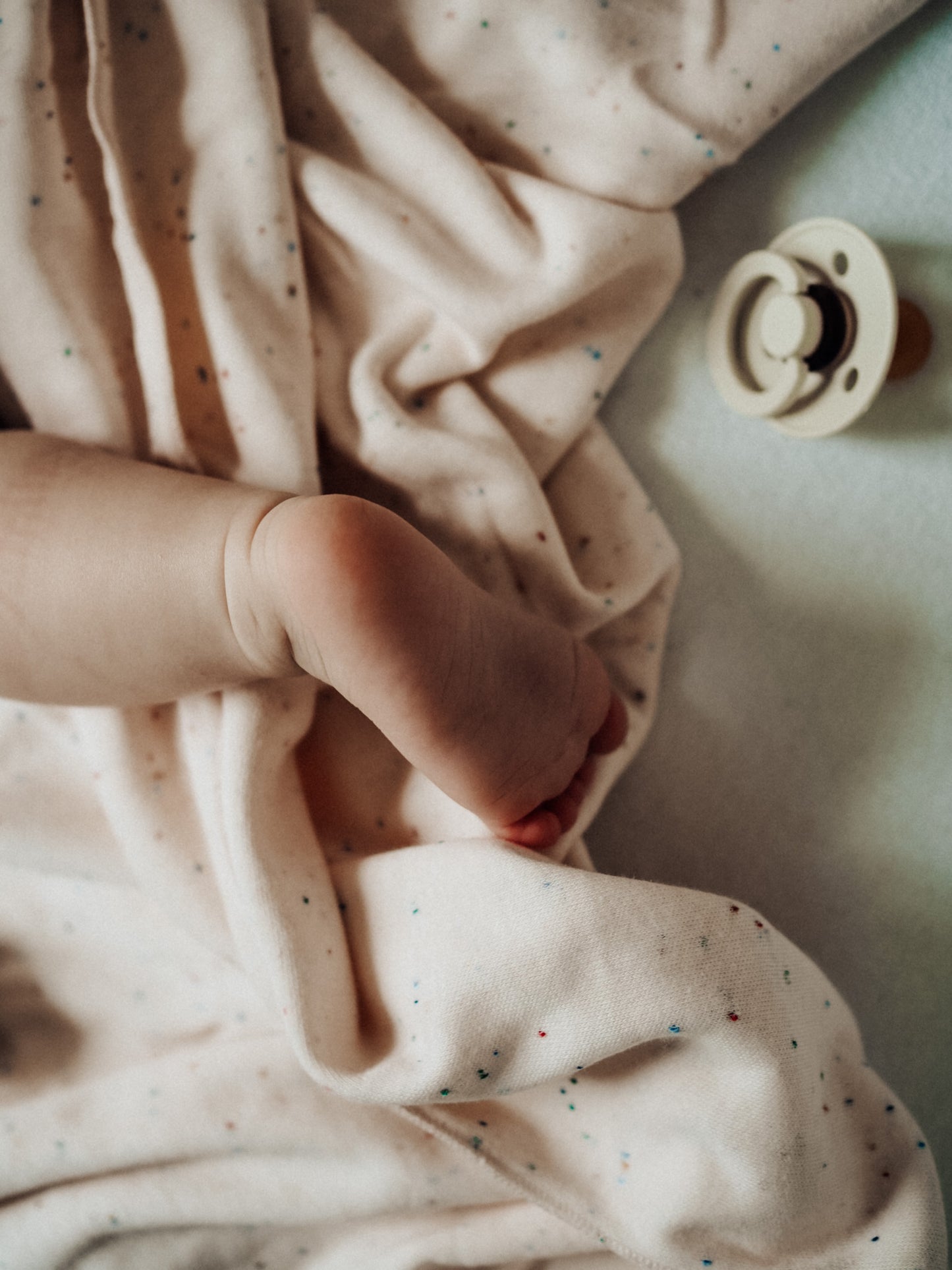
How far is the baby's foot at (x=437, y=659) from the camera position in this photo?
0.45 m

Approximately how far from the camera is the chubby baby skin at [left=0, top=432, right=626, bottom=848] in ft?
1.49

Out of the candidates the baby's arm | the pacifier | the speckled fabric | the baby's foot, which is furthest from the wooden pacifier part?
the baby's arm

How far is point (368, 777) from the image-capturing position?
24.3 inches

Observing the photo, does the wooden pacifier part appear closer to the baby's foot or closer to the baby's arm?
the baby's foot

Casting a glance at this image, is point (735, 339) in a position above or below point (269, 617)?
above

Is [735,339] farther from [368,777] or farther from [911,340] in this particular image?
[368,777]

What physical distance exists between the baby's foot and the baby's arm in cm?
4

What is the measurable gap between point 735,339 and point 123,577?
0.50 m

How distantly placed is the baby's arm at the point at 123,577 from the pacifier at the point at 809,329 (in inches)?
14.8

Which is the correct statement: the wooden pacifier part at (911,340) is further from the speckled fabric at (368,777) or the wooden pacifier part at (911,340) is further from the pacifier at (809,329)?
the speckled fabric at (368,777)

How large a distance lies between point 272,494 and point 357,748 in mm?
212

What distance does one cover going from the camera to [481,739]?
0.50 m

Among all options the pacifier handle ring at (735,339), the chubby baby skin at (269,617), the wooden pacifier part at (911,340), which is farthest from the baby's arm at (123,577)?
the wooden pacifier part at (911,340)

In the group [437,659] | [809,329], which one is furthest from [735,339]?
[437,659]
